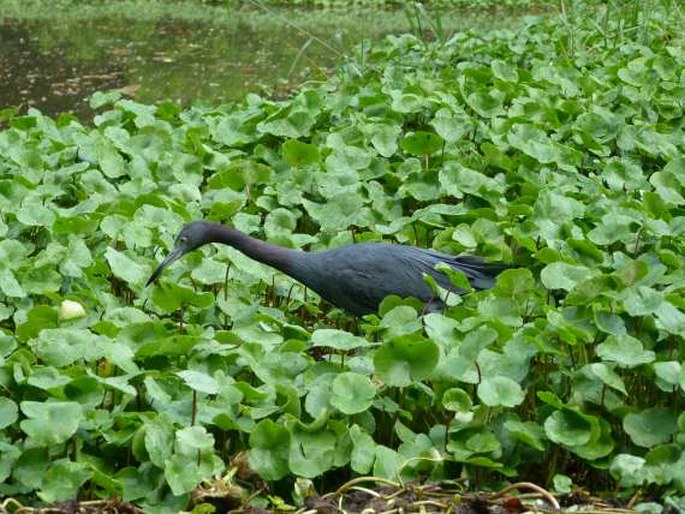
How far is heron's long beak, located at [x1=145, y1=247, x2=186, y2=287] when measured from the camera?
3.62m

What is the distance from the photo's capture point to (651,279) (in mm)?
3311

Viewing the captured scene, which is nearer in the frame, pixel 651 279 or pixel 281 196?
pixel 651 279

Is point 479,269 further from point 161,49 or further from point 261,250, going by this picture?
point 161,49

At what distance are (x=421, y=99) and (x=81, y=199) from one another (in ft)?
5.67

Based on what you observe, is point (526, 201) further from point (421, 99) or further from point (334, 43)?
point (334, 43)

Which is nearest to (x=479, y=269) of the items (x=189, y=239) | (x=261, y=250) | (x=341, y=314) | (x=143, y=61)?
(x=341, y=314)

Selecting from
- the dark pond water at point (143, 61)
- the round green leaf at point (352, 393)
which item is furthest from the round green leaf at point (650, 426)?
the dark pond water at point (143, 61)

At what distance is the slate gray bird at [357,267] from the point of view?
12.3ft

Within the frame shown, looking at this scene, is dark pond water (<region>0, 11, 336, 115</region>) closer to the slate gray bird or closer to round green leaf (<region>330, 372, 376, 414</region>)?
the slate gray bird

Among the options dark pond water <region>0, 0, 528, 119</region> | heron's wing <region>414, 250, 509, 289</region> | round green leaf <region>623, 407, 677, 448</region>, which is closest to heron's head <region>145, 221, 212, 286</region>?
heron's wing <region>414, 250, 509, 289</region>

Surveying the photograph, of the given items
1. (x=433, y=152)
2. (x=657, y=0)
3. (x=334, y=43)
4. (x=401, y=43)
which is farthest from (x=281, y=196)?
(x=334, y=43)

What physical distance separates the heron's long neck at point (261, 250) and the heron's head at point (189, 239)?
4 centimetres

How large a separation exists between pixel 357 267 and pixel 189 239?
0.54m

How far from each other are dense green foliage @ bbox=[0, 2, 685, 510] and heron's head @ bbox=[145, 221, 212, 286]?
68mm
